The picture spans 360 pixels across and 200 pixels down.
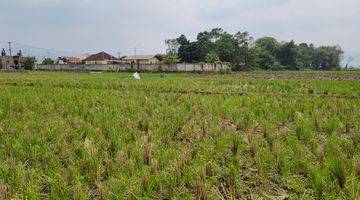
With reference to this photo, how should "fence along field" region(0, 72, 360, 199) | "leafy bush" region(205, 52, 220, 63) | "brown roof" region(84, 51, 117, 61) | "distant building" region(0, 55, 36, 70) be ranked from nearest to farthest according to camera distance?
"fence along field" region(0, 72, 360, 199), "leafy bush" region(205, 52, 220, 63), "distant building" region(0, 55, 36, 70), "brown roof" region(84, 51, 117, 61)

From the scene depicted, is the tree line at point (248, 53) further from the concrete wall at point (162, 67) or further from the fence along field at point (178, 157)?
the fence along field at point (178, 157)

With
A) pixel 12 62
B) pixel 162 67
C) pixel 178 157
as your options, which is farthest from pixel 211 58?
pixel 178 157

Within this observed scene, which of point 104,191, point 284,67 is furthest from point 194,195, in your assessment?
point 284,67

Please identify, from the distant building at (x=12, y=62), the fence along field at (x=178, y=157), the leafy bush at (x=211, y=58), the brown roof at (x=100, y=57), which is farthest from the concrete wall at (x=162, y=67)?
the fence along field at (x=178, y=157)

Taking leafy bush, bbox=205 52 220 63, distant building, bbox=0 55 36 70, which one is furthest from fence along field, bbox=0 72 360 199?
distant building, bbox=0 55 36 70

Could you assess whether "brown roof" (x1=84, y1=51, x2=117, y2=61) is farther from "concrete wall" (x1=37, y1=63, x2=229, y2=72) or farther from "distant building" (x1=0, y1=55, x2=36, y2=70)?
"concrete wall" (x1=37, y1=63, x2=229, y2=72)

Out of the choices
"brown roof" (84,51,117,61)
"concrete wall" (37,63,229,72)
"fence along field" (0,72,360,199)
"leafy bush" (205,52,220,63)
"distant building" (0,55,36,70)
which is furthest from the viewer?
"brown roof" (84,51,117,61)

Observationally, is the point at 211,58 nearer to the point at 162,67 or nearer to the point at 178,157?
the point at 162,67

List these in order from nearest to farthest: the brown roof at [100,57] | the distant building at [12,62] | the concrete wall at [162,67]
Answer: the concrete wall at [162,67] < the distant building at [12,62] < the brown roof at [100,57]

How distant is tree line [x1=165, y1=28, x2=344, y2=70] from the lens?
55.1 meters

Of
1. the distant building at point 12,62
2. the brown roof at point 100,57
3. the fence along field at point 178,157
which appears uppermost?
the brown roof at point 100,57

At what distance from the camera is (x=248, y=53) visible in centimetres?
6038

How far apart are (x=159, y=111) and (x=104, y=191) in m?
4.84

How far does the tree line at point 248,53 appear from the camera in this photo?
55094 mm
